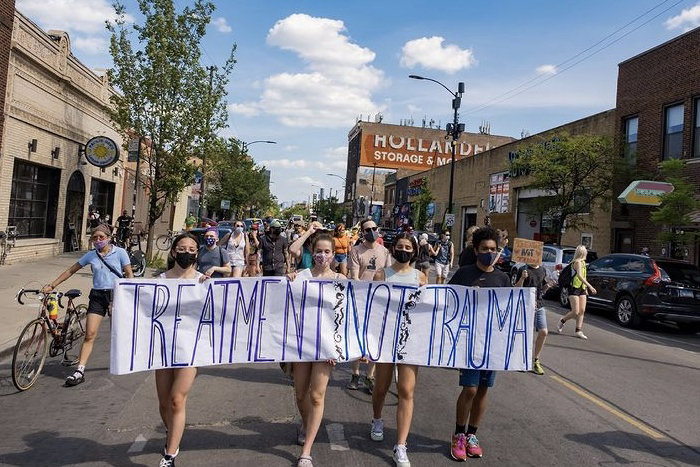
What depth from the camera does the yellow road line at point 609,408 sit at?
5.46m

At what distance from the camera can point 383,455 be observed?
4.52 metres

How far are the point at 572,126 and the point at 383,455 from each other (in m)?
26.1

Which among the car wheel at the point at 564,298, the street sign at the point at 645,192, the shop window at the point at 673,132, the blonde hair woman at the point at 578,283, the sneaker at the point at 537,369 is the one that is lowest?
the sneaker at the point at 537,369

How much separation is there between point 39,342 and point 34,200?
13.2 metres

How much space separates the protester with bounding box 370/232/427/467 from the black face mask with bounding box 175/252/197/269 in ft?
5.22

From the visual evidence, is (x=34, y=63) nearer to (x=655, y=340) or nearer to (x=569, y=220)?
(x=655, y=340)

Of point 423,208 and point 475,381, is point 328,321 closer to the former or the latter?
point 475,381

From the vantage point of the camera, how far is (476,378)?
4.55 metres

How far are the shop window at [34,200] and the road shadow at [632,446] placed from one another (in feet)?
52.7

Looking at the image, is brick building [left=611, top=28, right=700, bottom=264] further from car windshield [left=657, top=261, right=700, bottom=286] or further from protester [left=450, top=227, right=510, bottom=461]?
protester [left=450, top=227, right=510, bottom=461]

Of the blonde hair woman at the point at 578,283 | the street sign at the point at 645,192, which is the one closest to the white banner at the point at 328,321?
the blonde hair woman at the point at 578,283

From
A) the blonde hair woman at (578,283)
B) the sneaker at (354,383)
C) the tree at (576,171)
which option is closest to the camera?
the sneaker at (354,383)

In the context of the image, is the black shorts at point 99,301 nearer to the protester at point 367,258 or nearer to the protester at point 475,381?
the protester at point 367,258

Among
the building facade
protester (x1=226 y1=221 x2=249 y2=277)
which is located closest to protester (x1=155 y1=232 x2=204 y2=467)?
protester (x1=226 y1=221 x2=249 y2=277)
